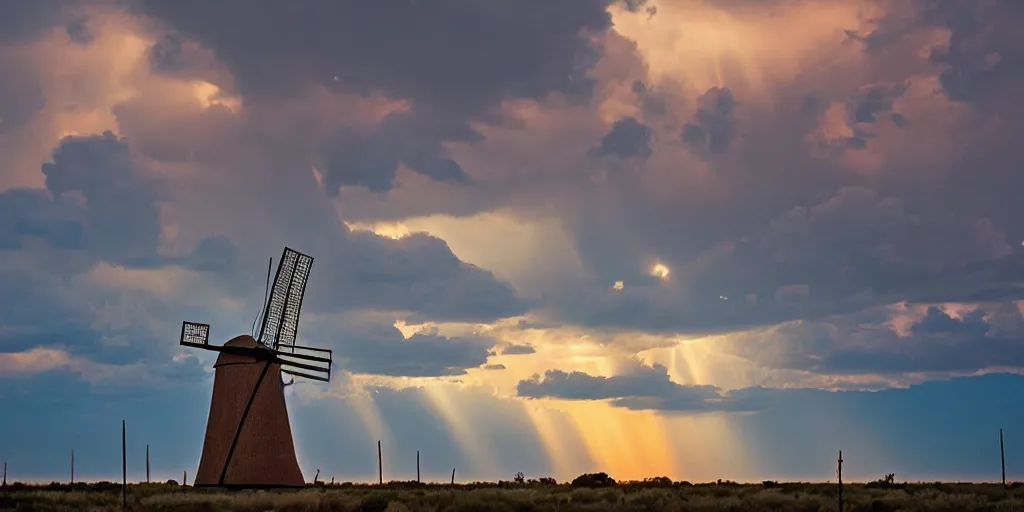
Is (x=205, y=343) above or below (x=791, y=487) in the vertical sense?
above

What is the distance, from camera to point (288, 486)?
6888 cm

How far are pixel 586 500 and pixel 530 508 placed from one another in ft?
14.1

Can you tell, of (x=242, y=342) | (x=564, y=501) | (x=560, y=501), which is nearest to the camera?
(x=560, y=501)

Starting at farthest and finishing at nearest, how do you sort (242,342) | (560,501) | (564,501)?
(242,342)
(564,501)
(560,501)

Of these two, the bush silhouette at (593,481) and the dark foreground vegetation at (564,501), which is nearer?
the dark foreground vegetation at (564,501)

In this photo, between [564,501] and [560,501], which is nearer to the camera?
[560,501]

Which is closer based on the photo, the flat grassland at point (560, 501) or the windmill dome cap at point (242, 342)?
the flat grassland at point (560, 501)

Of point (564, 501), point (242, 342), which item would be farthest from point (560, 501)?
point (242, 342)

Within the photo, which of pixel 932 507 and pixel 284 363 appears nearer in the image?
pixel 932 507

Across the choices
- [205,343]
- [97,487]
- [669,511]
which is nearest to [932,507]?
[669,511]

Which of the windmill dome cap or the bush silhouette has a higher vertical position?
the windmill dome cap

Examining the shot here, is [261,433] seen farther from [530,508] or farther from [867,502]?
[867,502]

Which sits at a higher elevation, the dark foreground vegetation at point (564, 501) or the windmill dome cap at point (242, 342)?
the windmill dome cap at point (242, 342)

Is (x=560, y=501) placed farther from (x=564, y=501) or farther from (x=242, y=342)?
(x=242, y=342)
